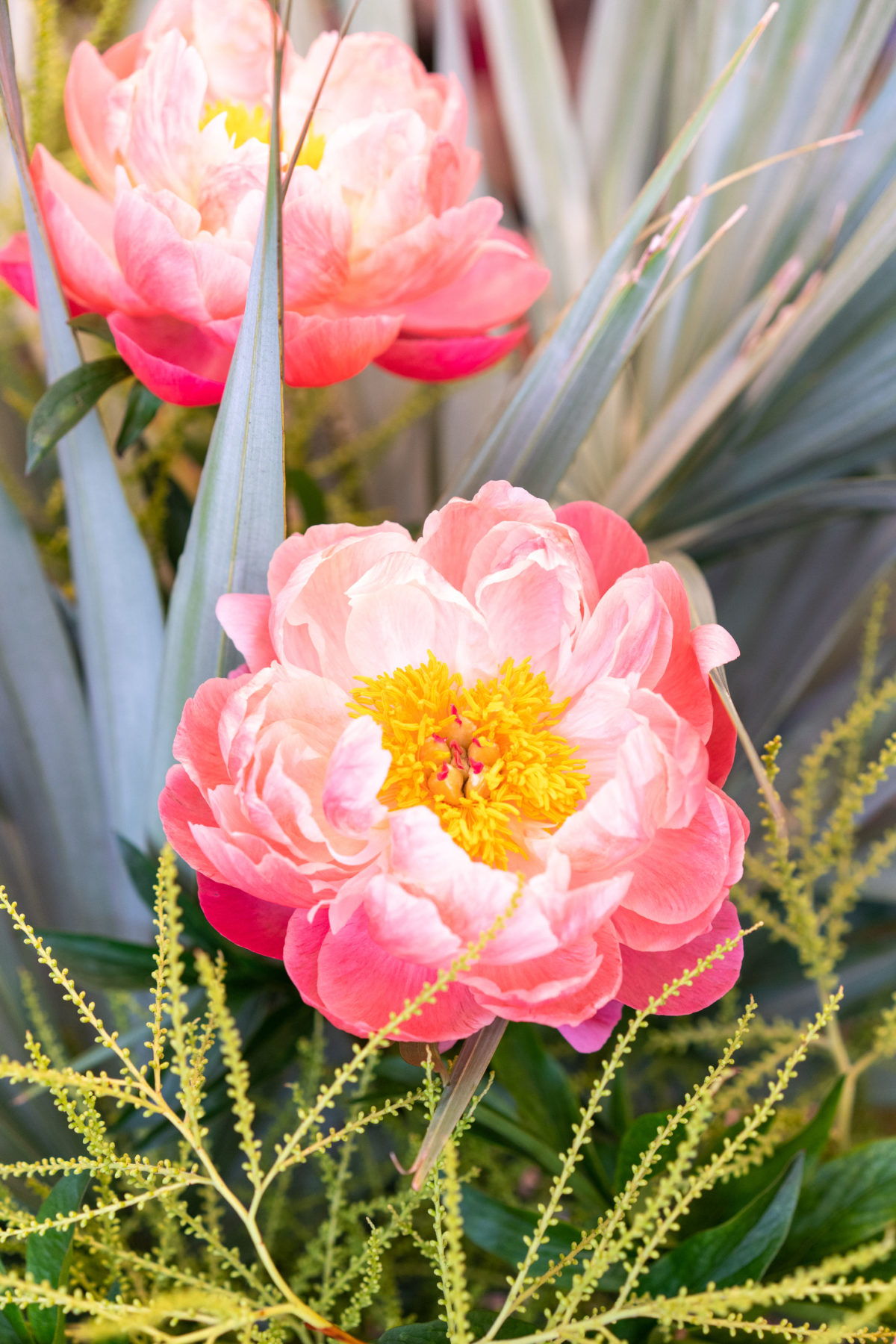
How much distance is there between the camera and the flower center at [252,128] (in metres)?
0.24

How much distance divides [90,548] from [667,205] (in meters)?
0.29

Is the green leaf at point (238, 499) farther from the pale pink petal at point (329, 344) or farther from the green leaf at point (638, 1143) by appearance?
the green leaf at point (638, 1143)

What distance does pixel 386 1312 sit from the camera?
9.8 inches

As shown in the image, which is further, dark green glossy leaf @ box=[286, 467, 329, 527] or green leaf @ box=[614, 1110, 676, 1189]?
dark green glossy leaf @ box=[286, 467, 329, 527]

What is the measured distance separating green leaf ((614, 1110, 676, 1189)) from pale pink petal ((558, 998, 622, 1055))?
0.03 m

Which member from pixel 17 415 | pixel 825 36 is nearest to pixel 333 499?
pixel 17 415

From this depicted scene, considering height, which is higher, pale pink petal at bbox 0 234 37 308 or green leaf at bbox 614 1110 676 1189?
pale pink petal at bbox 0 234 37 308

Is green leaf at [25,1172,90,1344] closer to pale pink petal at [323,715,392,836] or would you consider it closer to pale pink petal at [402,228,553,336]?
pale pink petal at [323,715,392,836]

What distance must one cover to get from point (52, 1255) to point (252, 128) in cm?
26

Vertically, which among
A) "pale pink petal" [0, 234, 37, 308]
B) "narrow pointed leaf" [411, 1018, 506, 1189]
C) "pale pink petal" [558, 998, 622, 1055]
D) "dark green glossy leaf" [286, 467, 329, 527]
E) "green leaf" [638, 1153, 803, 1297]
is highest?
"pale pink petal" [0, 234, 37, 308]

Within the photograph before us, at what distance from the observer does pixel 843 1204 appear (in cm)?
23

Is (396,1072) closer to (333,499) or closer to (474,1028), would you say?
(474,1028)

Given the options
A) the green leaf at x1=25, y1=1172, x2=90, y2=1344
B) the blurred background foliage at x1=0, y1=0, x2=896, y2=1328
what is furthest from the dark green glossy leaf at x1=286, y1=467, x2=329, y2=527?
the green leaf at x1=25, y1=1172, x2=90, y2=1344

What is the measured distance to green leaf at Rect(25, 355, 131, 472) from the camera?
8.7 inches
